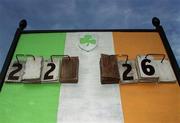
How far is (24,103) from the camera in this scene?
4.19 metres

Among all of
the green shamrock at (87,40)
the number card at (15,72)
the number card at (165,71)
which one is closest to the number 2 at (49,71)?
the number card at (15,72)

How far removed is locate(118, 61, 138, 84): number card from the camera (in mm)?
4395

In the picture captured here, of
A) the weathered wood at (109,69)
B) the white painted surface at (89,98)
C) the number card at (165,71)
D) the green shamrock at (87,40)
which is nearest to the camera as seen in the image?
the white painted surface at (89,98)

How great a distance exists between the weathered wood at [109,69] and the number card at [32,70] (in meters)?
0.81

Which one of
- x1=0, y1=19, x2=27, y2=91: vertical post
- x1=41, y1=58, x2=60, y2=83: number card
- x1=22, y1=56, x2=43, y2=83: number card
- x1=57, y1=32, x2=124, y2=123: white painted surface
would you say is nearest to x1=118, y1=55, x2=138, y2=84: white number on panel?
x1=57, y1=32, x2=124, y2=123: white painted surface

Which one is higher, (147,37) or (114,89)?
(147,37)

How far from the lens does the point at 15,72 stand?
4.58 meters

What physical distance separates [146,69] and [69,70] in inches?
39.2

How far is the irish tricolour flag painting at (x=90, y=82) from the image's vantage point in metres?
4.04

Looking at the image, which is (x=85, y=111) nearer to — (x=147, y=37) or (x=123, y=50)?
(x=123, y=50)

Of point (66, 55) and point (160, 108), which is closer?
point (160, 108)

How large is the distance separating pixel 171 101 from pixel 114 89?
2.32 ft

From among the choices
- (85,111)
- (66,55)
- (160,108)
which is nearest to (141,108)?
(160,108)

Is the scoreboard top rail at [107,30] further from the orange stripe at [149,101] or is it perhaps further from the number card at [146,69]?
the number card at [146,69]
